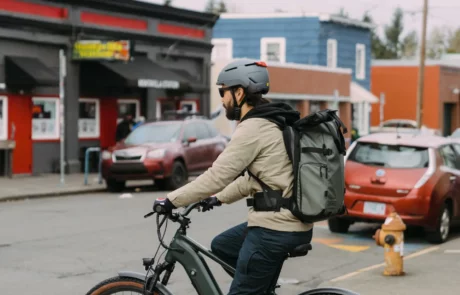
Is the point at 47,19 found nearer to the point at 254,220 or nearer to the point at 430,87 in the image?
the point at 254,220

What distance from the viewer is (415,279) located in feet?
33.1

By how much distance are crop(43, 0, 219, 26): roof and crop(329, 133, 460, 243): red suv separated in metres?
15.2

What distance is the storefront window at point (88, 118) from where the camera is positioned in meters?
28.3

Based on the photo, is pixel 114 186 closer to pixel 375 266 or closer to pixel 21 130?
pixel 21 130

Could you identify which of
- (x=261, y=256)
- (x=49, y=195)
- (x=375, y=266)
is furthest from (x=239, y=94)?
(x=49, y=195)

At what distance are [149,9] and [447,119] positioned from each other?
3052 cm

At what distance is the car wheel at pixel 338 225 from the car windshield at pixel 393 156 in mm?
984

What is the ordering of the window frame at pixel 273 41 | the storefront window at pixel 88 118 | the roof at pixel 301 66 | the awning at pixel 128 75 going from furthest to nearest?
the window frame at pixel 273 41 → the roof at pixel 301 66 → the storefront window at pixel 88 118 → the awning at pixel 128 75

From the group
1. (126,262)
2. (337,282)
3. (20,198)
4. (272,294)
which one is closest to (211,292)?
(272,294)

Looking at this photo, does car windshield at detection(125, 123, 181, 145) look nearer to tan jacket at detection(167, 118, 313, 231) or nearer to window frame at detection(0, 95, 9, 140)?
window frame at detection(0, 95, 9, 140)

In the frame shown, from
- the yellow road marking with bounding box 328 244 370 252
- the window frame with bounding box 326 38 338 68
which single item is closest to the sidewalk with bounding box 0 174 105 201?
the yellow road marking with bounding box 328 244 370 252

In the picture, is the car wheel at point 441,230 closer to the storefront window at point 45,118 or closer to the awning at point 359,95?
the storefront window at point 45,118

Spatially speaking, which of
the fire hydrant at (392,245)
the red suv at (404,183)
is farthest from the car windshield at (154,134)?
the fire hydrant at (392,245)

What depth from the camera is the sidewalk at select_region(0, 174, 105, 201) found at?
816 inches
